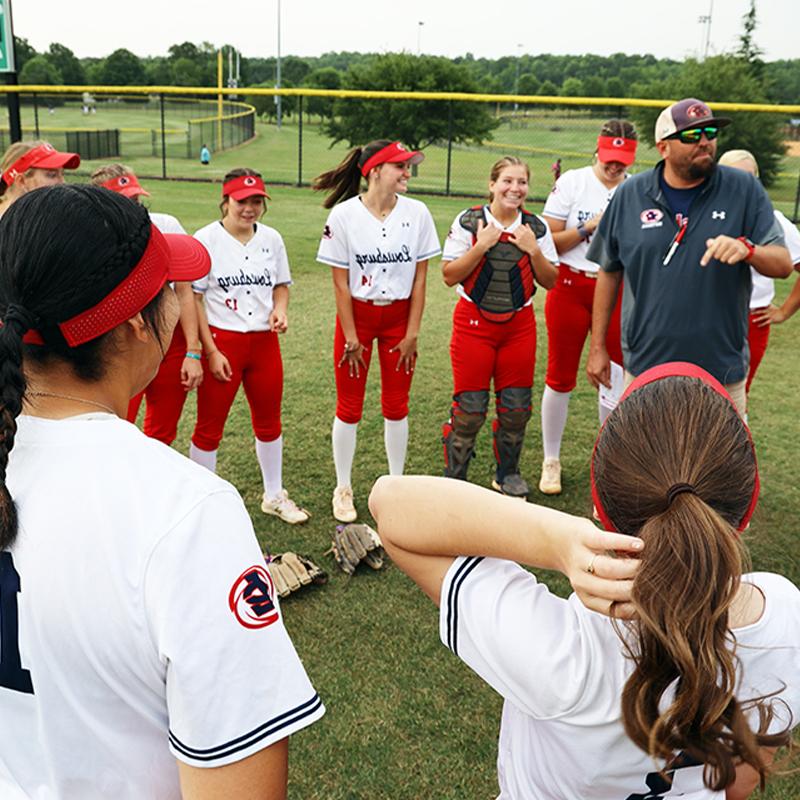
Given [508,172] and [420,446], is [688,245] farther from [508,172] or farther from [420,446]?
[420,446]

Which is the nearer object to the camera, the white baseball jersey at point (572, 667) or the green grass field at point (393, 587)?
the white baseball jersey at point (572, 667)

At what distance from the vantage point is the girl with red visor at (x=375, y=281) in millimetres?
4844

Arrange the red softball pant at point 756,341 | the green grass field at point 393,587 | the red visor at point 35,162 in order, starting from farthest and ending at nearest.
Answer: the red softball pant at point 756,341, the red visor at point 35,162, the green grass field at point 393,587

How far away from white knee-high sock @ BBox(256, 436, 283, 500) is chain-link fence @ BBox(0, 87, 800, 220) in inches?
392

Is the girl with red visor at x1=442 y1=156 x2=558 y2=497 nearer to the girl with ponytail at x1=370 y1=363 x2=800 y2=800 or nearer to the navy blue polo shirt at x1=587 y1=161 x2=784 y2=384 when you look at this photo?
the navy blue polo shirt at x1=587 y1=161 x2=784 y2=384

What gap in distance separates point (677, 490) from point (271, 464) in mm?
3846

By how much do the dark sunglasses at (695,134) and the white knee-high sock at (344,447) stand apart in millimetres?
2412

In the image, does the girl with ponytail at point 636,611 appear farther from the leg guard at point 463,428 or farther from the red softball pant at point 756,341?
the red softball pant at point 756,341

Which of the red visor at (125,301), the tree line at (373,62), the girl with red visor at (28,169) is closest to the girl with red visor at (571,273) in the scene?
the girl with red visor at (28,169)

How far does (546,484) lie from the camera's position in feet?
17.7

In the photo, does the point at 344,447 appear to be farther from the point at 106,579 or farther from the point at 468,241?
the point at 106,579

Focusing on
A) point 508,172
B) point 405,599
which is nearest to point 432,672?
point 405,599

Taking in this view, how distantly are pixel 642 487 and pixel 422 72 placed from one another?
3206cm

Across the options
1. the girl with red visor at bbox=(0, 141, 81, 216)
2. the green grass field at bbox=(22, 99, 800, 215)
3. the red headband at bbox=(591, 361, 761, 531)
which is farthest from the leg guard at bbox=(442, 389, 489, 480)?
the green grass field at bbox=(22, 99, 800, 215)
